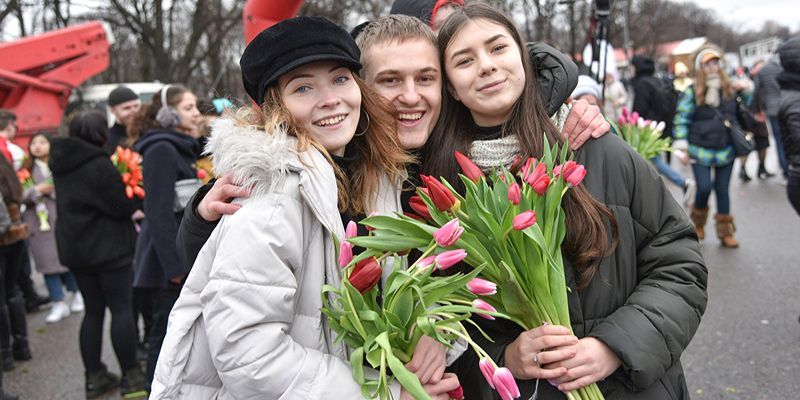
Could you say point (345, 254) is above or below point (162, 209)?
above

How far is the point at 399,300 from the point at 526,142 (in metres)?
0.71

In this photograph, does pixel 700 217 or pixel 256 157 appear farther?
pixel 700 217

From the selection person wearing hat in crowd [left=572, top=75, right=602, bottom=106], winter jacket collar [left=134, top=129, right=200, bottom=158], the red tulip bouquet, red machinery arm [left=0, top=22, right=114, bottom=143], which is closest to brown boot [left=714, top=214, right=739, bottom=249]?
person wearing hat in crowd [left=572, top=75, right=602, bottom=106]

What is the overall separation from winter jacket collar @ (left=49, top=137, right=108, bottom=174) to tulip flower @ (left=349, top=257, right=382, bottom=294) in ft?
11.9

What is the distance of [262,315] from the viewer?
61.2 inches

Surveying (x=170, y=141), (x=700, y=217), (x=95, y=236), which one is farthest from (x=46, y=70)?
(x=700, y=217)

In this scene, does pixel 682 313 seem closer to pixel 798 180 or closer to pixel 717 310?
pixel 798 180

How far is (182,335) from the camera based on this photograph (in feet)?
5.68

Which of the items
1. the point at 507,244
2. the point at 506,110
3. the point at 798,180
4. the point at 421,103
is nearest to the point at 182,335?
the point at 507,244

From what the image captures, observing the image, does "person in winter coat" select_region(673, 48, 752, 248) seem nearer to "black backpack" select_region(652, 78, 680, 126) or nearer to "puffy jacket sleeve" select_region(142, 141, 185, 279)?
"black backpack" select_region(652, 78, 680, 126)

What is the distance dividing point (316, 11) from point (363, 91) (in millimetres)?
20842

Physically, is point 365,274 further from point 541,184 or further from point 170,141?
point 170,141

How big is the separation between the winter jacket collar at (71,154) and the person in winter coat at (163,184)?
0.35 m

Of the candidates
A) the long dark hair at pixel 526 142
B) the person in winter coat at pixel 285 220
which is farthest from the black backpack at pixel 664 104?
the person in winter coat at pixel 285 220
